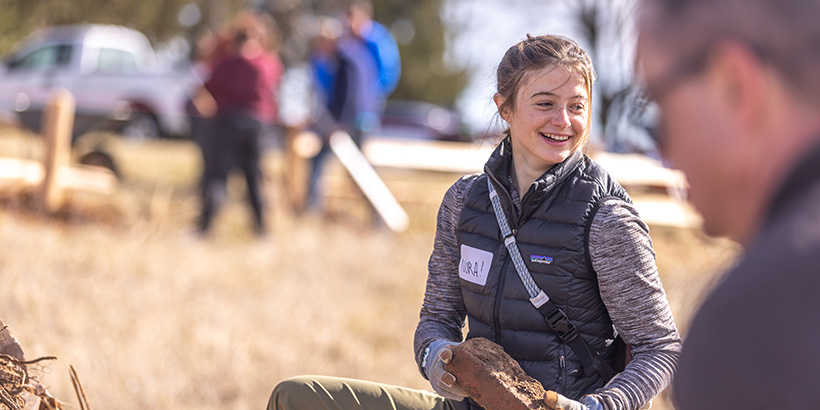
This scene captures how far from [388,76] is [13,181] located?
3571 mm

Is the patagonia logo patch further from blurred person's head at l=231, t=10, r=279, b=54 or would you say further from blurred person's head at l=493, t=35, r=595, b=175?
blurred person's head at l=231, t=10, r=279, b=54

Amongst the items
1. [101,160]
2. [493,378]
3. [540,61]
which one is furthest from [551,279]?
[101,160]

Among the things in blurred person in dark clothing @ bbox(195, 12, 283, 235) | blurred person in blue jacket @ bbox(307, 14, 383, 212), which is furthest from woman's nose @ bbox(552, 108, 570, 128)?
blurred person in blue jacket @ bbox(307, 14, 383, 212)

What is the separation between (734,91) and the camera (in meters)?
0.92

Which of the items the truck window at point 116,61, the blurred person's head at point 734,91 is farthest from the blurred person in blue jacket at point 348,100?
the truck window at point 116,61

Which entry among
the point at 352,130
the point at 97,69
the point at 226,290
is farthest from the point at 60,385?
the point at 97,69

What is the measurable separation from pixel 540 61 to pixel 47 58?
14914 millimetres

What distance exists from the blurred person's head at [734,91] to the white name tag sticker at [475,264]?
1063 mm

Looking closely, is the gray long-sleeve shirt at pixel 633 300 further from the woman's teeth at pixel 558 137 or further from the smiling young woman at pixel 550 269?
the woman's teeth at pixel 558 137

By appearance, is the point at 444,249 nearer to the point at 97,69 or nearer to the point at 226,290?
the point at 226,290

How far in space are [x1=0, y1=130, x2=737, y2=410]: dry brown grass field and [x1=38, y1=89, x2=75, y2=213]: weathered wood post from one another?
0.52 feet

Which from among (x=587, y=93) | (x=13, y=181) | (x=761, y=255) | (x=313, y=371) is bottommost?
(x=313, y=371)

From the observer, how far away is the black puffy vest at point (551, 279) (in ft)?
6.48

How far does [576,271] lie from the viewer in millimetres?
1969
